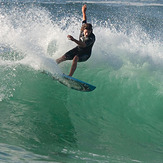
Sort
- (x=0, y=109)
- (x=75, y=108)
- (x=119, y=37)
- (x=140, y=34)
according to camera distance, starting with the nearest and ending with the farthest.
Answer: (x=0, y=109), (x=75, y=108), (x=119, y=37), (x=140, y=34)

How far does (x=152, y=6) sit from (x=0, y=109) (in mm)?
20555

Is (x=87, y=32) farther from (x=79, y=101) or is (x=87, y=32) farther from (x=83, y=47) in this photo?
(x=79, y=101)

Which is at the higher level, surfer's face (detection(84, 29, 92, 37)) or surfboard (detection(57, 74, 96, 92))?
surfer's face (detection(84, 29, 92, 37))

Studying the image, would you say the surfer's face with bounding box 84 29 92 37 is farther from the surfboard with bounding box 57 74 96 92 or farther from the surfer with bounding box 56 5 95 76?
the surfboard with bounding box 57 74 96 92

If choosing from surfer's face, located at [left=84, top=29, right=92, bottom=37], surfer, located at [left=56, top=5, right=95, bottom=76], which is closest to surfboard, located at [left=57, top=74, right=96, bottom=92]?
surfer, located at [left=56, top=5, right=95, bottom=76]

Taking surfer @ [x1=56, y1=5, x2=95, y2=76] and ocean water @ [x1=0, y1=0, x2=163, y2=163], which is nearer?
ocean water @ [x1=0, y1=0, x2=163, y2=163]

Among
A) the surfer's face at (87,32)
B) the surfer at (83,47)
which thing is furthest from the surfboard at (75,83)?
the surfer's face at (87,32)

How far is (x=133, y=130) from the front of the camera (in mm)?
6574

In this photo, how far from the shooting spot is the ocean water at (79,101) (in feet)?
16.9

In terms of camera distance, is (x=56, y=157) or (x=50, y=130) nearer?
(x=56, y=157)

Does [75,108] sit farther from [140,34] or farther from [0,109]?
[140,34]

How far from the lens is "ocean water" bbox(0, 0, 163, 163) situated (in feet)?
16.9

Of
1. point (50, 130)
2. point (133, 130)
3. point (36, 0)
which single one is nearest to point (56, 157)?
point (50, 130)

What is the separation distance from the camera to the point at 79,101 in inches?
298
